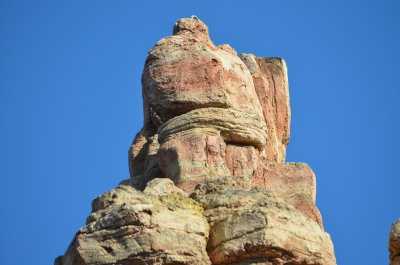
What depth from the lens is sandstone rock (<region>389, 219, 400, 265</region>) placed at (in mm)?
21625

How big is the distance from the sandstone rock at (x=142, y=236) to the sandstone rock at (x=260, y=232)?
0.93ft

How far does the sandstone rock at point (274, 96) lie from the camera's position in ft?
88.0

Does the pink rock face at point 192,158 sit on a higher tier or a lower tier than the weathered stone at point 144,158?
lower

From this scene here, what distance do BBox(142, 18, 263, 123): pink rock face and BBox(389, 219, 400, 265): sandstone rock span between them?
4371 millimetres

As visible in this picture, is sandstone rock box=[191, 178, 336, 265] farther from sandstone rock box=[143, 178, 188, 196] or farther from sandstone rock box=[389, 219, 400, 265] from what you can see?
sandstone rock box=[389, 219, 400, 265]

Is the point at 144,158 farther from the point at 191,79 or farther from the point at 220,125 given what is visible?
the point at 220,125

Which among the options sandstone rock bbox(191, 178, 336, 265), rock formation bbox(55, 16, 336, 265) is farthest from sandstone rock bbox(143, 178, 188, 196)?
sandstone rock bbox(191, 178, 336, 265)

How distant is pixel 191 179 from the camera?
23047 mm

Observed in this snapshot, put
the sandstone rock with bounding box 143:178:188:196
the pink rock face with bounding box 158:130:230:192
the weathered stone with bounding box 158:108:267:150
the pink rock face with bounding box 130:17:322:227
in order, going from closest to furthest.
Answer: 1. the sandstone rock with bounding box 143:178:188:196
2. the pink rock face with bounding box 158:130:230:192
3. the pink rock face with bounding box 130:17:322:227
4. the weathered stone with bounding box 158:108:267:150

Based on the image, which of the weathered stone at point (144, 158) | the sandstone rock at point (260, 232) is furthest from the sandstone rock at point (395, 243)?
the weathered stone at point (144, 158)

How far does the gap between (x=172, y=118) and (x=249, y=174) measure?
190 centimetres

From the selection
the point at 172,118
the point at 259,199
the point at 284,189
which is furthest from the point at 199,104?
the point at 259,199

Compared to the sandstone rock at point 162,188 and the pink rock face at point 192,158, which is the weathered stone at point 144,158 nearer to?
the pink rock face at point 192,158

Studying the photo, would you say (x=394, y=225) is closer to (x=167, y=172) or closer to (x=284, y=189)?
(x=284, y=189)
